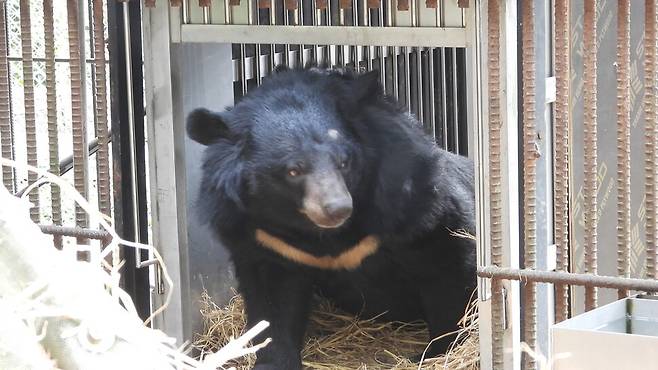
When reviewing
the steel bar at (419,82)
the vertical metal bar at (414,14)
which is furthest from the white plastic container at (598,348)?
the steel bar at (419,82)

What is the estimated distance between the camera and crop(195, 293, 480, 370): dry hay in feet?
17.5

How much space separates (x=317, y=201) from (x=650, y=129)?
4.09 feet

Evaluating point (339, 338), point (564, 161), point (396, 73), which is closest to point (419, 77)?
point (396, 73)

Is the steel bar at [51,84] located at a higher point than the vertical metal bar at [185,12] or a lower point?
lower

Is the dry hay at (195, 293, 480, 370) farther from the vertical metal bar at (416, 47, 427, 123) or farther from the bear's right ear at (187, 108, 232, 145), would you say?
the vertical metal bar at (416, 47, 427, 123)

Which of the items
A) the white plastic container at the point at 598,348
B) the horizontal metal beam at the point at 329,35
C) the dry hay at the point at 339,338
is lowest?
the dry hay at the point at 339,338

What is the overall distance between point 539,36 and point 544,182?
1.78 feet

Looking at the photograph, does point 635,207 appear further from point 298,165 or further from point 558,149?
point 298,165

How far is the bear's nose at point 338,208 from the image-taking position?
14.2 feet

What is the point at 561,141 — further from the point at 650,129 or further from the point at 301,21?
the point at 301,21

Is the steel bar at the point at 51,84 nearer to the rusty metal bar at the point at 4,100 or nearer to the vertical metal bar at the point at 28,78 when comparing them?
the vertical metal bar at the point at 28,78

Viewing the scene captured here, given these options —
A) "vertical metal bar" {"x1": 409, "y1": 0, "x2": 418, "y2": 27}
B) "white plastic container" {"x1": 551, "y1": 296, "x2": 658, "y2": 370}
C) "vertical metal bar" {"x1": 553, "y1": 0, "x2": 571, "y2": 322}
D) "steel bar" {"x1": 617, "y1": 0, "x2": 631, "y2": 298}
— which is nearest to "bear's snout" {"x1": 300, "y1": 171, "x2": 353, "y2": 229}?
"vertical metal bar" {"x1": 409, "y1": 0, "x2": 418, "y2": 27}

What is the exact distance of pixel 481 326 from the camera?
175 inches

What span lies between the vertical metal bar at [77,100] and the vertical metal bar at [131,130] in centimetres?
23
